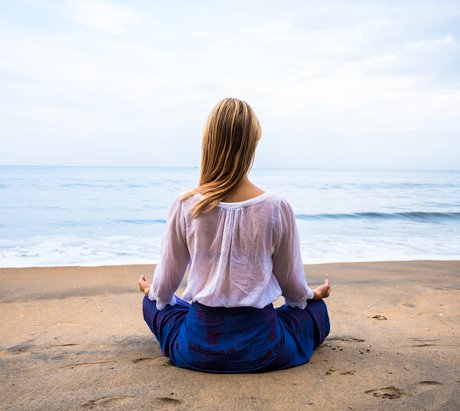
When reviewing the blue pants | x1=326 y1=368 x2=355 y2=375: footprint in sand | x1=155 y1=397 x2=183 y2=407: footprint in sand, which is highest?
the blue pants

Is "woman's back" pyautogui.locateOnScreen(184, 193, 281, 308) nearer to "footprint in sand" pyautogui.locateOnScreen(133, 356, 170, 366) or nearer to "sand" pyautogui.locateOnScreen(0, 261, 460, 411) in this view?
"sand" pyautogui.locateOnScreen(0, 261, 460, 411)

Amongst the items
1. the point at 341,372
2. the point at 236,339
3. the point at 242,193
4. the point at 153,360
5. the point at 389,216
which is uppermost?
the point at 242,193

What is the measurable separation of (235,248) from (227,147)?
488mm

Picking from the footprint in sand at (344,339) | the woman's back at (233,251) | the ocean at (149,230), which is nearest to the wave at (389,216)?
the ocean at (149,230)

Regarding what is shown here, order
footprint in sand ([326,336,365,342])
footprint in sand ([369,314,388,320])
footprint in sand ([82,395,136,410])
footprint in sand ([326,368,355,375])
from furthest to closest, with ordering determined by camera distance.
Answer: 1. footprint in sand ([369,314,388,320])
2. footprint in sand ([326,336,365,342])
3. footprint in sand ([326,368,355,375])
4. footprint in sand ([82,395,136,410])

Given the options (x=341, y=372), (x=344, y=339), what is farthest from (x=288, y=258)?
(x=344, y=339)

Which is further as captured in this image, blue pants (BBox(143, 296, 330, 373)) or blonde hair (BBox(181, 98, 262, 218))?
blue pants (BBox(143, 296, 330, 373))

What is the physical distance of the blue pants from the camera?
8.28ft

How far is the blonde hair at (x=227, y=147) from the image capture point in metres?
2.37

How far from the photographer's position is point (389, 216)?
16.5m

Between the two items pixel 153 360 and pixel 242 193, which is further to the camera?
pixel 153 360

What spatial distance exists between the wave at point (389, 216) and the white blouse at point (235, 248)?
511 inches

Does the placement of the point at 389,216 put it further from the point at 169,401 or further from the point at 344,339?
the point at 169,401

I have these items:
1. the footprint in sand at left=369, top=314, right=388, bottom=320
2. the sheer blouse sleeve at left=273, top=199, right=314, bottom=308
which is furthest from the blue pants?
the footprint in sand at left=369, top=314, right=388, bottom=320
